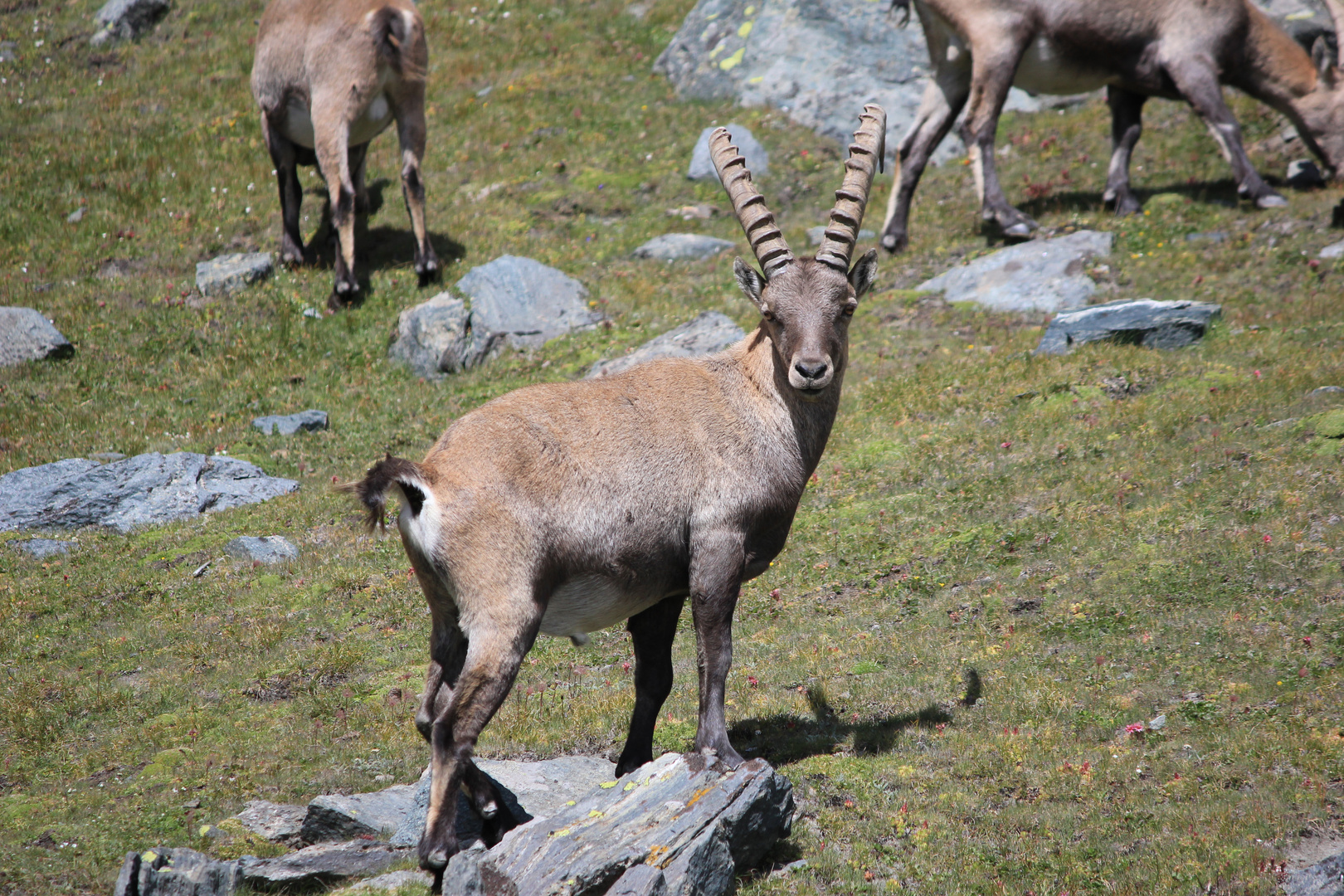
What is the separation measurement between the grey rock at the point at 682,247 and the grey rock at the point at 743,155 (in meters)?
2.22

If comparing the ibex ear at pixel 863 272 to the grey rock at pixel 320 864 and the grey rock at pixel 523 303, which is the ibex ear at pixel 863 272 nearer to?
the grey rock at pixel 320 864

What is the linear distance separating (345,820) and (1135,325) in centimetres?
1222

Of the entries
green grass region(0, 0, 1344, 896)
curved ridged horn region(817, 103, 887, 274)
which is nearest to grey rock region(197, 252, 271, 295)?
green grass region(0, 0, 1344, 896)

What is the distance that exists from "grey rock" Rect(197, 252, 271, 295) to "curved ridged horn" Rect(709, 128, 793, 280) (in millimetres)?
13766

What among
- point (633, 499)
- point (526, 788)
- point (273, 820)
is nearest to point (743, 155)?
point (633, 499)

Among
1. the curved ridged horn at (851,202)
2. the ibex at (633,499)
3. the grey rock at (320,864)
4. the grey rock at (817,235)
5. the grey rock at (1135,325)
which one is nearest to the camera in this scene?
the ibex at (633,499)

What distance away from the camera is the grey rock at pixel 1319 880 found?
20.0 ft

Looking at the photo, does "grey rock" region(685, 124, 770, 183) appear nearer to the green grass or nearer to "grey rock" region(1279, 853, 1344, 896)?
the green grass

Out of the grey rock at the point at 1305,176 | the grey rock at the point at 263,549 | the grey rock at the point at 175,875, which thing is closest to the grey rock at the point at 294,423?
the grey rock at the point at 263,549

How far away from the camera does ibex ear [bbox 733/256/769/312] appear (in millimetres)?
8523

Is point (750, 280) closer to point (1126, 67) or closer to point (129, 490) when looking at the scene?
point (129, 490)

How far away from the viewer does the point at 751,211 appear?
8.68 meters

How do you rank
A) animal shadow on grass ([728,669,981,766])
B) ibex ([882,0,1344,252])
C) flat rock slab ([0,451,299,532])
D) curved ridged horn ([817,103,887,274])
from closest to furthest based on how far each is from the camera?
curved ridged horn ([817,103,887,274]) → animal shadow on grass ([728,669,981,766]) → flat rock slab ([0,451,299,532]) → ibex ([882,0,1344,252])

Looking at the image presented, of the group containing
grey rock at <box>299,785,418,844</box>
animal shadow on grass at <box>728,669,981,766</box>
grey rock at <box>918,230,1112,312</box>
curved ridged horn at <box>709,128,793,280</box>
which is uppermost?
curved ridged horn at <box>709,128,793,280</box>
